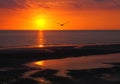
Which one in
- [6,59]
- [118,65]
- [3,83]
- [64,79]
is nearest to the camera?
[3,83]

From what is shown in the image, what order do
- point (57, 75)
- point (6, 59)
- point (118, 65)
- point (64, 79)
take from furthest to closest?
point (6, 59), point (118, 65), point (57, 75), point (64, 79)

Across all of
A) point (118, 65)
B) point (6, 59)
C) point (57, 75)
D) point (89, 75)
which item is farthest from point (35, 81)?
point (6, 59)

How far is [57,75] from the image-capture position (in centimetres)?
3578

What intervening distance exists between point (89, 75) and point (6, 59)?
672 inches

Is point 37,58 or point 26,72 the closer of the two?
point 26,72

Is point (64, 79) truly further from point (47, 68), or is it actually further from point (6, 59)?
point (6, 59)

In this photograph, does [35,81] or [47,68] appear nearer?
[35,81]

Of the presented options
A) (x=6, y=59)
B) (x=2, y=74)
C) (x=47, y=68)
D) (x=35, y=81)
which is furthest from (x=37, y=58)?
(x=35, y=81)

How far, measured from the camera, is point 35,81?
32094mm

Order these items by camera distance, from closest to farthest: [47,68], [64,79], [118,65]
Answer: [64,79] → [47,68] → [118,65]

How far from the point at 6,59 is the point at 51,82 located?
18935 mm

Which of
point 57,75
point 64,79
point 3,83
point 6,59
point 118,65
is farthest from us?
point 6,59

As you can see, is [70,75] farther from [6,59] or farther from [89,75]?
[6,59]

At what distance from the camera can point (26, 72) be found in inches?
1499
